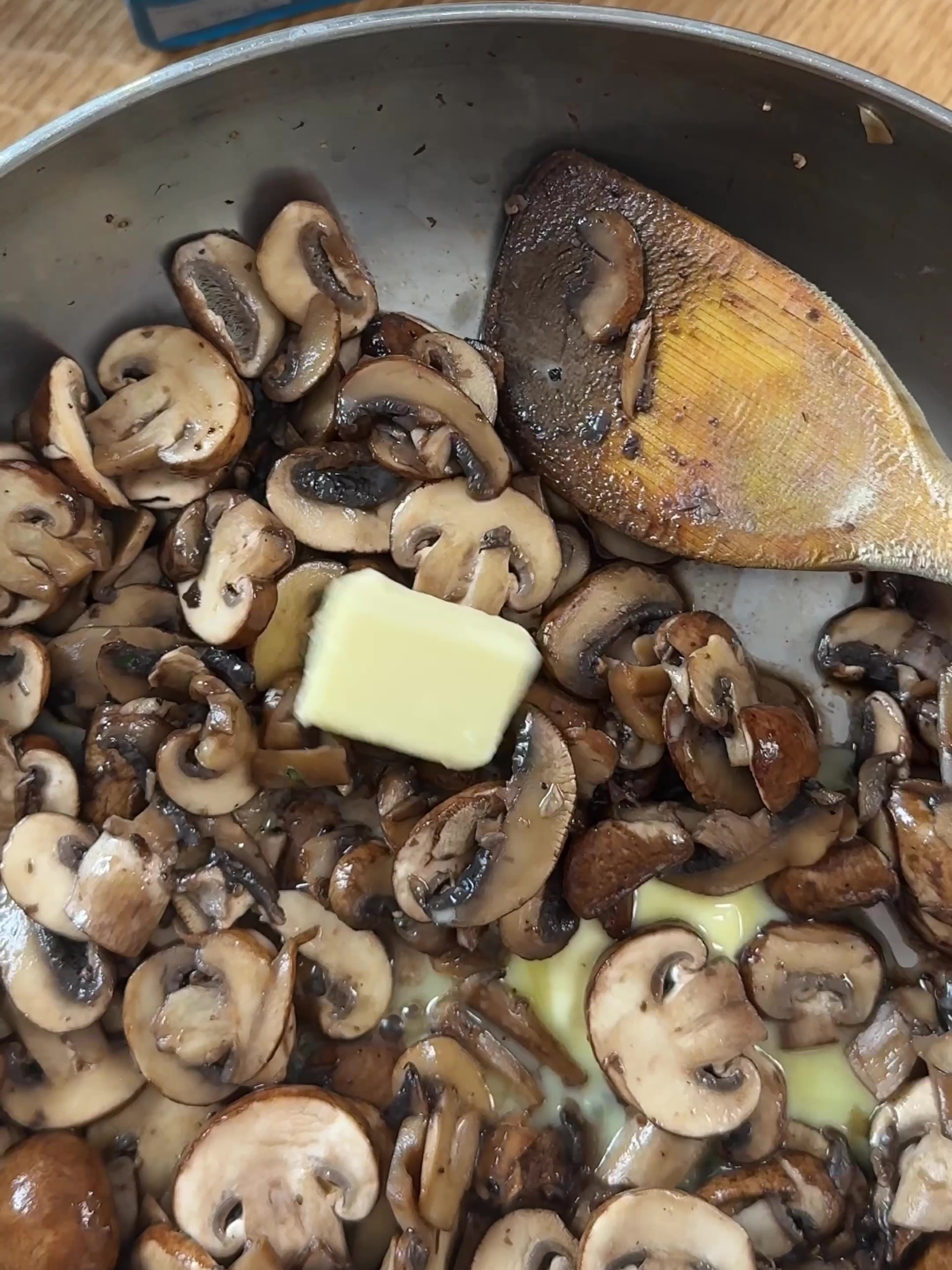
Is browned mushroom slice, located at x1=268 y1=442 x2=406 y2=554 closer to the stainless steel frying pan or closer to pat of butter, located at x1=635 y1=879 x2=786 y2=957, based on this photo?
the stainless steel frying pan

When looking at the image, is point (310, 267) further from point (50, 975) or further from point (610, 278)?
point (50, 975)

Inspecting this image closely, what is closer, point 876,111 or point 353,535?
point 876,111

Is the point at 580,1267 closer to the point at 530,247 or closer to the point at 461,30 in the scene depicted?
the point at 530,247

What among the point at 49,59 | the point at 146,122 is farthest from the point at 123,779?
the point at 49,59

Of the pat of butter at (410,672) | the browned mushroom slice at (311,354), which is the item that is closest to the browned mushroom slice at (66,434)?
the browned mushroom slice at (311,354)

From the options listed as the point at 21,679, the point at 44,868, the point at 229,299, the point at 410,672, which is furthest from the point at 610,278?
the point at 44,868
